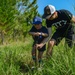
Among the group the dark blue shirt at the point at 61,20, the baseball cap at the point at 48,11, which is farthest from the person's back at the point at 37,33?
the baseball cap at the point at 48,11

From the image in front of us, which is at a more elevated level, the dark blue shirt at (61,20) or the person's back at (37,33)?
the dark blue shirt at (61,20)

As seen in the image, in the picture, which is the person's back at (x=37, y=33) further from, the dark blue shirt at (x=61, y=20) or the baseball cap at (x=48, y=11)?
the baseball cap at (x=48, y=11)

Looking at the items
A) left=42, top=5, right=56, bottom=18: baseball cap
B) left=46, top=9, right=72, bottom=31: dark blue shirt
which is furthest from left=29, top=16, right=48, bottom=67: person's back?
left=42, top=5, right=56, bottom=18: baseball cap

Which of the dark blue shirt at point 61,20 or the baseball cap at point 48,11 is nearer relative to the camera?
the baseball cap at point 48,11

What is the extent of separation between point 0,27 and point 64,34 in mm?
17111

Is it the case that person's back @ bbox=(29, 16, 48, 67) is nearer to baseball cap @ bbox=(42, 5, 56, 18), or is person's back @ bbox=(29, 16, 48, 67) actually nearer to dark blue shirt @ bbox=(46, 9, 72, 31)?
dark blue shirt @ bbox=(46, 9, 72, 31)

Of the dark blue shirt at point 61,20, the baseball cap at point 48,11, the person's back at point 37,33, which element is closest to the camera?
the baseball cap at point 48,11

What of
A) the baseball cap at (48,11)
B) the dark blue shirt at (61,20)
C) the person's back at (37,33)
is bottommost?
the person's back at (37,33)

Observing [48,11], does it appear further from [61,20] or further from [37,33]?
[37,33]

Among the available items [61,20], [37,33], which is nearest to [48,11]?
[61,20]

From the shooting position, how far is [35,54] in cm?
596

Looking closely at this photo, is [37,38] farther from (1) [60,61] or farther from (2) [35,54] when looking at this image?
(1) [60,61]

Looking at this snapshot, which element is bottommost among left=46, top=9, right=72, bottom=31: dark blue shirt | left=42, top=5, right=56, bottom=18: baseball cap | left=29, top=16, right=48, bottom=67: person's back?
left=29, top=16, right=48, bottom=67: person's back

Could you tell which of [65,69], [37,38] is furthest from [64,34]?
[65,69]
